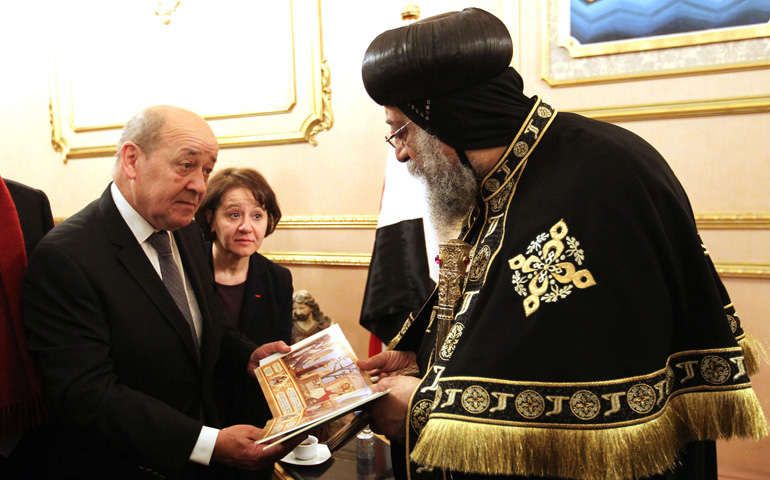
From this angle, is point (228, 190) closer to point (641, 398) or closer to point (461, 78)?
point (461, 78)

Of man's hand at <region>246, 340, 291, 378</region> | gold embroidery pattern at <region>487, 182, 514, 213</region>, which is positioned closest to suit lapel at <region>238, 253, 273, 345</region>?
man's hand at <region>246, 340, 291, 378</region>

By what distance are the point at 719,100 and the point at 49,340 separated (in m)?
3.27

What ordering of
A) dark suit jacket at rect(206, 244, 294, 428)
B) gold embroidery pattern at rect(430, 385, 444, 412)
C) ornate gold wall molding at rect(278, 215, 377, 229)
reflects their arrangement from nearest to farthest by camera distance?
gold embroidery pattern at rect(430, 385, 444, 412)
dark suit jacket at rect(206, 244, 294, 428)
ornate gold wall molding at rect(278, 215, 377, 229)

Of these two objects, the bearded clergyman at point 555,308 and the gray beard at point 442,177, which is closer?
the bearded clergyman at point 555,308

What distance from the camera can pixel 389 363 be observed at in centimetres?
199

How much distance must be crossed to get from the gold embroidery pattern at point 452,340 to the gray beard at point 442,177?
463 mm

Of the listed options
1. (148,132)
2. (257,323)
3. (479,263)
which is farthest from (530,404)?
(257,323)

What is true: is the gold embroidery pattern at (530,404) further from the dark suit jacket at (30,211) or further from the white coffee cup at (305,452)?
the dark suit jacket at (30,211)

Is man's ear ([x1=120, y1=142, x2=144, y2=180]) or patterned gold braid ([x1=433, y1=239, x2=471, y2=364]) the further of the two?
man's ear ([x1=120, y1=142, x2=144, y2=180])

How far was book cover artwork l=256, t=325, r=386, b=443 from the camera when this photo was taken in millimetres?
1570

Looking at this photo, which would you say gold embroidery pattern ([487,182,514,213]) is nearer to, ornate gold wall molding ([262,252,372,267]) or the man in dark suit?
the man in dark suit

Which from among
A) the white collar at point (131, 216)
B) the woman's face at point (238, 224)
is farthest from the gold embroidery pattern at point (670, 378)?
the woman's face at point (238, 224)

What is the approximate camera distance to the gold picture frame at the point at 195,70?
411 centimetres

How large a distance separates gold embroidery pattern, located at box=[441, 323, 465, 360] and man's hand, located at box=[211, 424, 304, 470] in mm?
556
